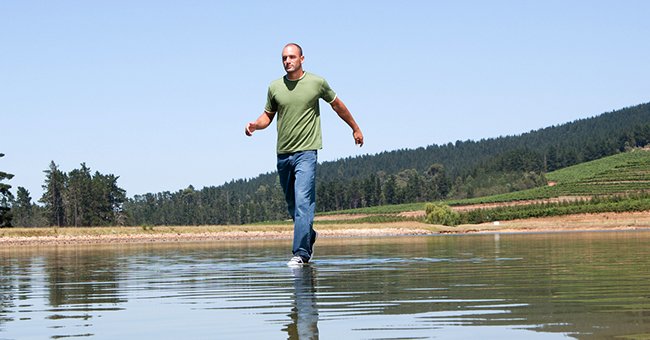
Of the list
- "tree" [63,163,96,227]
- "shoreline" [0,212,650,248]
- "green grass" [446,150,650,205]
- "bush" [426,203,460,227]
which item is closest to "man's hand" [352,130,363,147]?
"shoreline" [0,212,650,248]

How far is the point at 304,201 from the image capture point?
1170cm

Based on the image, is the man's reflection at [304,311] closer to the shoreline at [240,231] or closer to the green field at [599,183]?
the shoreline at [240,231]

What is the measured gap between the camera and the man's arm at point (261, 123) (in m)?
12.5

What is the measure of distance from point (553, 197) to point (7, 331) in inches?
5834

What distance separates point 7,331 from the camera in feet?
17.5

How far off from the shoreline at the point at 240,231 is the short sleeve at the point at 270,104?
48.0 meters

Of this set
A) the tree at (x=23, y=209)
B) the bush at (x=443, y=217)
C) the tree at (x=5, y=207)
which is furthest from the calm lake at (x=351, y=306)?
the tree at (x=23, y=209)

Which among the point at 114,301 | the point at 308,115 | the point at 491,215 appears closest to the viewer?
the point at 114,301

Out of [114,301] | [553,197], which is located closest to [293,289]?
[114,301]

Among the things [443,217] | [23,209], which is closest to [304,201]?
[443,217]

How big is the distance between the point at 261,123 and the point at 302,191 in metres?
1.41

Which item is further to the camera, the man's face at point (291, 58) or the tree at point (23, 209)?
the tree at point (23, 209)

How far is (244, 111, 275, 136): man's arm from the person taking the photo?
41.0 feet

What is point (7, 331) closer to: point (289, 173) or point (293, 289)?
point (293, 289)
